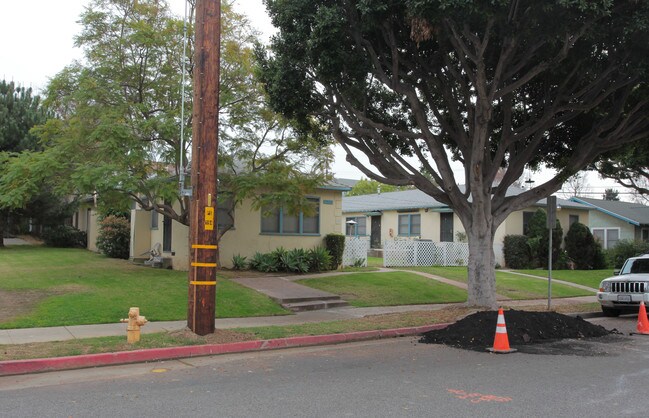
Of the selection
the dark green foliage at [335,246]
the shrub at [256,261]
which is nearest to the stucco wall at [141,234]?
the shrub at [256,261]

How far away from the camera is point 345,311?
13836 millimetres

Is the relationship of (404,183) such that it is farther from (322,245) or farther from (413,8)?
(322,245)

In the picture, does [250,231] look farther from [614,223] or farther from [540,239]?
[614,223]

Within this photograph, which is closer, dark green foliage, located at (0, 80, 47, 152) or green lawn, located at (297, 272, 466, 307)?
green lawn, located at (297, 272, 466, 307)

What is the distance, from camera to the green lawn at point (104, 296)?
11.4m

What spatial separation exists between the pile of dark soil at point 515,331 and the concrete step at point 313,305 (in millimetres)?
3998

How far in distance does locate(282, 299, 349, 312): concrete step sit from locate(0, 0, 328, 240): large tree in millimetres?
3642

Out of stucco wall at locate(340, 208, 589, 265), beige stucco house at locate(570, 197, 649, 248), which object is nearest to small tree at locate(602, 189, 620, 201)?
beige stucco house at locate(570, 197, 649, 248)

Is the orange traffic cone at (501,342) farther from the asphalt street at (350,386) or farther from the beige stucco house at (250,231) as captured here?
the beige stucco house at (250,231)

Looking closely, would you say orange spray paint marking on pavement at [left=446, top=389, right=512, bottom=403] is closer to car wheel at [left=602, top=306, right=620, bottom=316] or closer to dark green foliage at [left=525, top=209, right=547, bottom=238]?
car wheel at [left=602, top=306, right=620, bottom=316]

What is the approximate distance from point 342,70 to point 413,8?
10.8ft

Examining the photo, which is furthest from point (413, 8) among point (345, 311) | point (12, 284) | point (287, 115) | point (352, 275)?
point (12, 284)

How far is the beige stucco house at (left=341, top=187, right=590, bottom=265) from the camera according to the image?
2819cm

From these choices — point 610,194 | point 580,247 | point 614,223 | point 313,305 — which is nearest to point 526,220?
point 580,247
